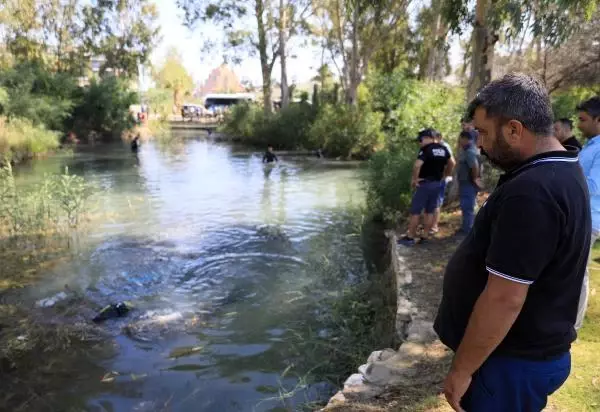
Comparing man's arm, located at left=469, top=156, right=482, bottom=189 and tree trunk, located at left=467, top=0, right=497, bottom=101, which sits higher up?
tree trunk, located at left=467, top=0, right=497, bottom=101

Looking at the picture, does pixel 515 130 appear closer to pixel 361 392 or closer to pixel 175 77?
pixel 361 392

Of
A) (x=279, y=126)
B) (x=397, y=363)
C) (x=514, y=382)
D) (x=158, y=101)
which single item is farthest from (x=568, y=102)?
(x=158, y=101)

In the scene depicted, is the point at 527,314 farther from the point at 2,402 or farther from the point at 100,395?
the point at 2,402

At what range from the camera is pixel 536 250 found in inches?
62.6

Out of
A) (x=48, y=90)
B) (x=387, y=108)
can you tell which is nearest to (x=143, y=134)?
(x=48, y=90)

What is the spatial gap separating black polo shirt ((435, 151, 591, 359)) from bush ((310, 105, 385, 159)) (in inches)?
815

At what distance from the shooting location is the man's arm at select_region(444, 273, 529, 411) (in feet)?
5.39

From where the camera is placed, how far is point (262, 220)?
1184 centimetres

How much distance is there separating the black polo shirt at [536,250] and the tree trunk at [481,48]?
7376mm

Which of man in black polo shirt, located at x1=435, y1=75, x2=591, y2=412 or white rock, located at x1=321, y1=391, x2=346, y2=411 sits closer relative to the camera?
man in black polo shirt, located at x1=435, y1=75, x2=591, y2=412

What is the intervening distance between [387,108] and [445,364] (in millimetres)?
19979

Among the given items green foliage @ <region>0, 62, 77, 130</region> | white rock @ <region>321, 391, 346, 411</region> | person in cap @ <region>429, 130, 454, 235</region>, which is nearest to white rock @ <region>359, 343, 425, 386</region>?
white rock @ <region>321, 391, 346, 411</region>

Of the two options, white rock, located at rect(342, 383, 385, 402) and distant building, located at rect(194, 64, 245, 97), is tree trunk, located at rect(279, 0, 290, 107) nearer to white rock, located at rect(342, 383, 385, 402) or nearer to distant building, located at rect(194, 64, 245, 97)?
white rock, located at rect(342, 383, 385, 402)

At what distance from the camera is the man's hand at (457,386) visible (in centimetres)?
183
